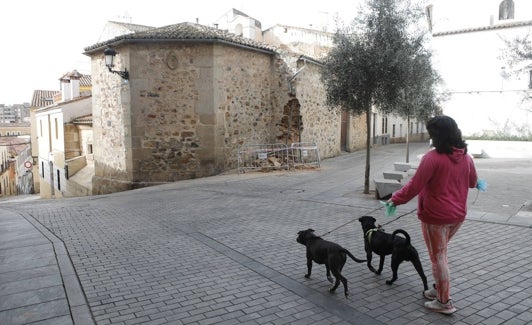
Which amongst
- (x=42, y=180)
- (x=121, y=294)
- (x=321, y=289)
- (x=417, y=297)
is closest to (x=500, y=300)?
(x=417, y=297)

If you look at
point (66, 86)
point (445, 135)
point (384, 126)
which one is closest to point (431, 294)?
point (445, 135)

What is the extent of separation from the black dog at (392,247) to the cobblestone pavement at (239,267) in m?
0.26

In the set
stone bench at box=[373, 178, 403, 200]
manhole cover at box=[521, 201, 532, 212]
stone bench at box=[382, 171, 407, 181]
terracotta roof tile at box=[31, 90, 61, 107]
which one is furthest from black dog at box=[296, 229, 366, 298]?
terracotta roof tile at box=[31, 90, 61, 107]

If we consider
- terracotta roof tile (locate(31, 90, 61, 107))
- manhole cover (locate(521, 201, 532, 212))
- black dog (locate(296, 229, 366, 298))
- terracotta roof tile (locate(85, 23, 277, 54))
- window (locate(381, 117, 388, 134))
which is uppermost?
terracotta roof tile (locate(31, 90, 61, 107))

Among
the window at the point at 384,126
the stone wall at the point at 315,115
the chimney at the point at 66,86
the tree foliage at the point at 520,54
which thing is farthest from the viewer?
the window at the point at 384,126

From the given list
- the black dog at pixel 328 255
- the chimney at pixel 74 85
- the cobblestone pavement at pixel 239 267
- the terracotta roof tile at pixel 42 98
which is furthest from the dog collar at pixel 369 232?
the terracotta roof tile at pixel 42 98

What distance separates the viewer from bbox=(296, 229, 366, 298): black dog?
3.94 metres

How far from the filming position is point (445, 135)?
11.3ft

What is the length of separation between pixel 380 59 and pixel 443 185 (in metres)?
5.97

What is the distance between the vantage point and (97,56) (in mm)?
15977

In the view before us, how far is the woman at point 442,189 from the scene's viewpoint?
3.47 m

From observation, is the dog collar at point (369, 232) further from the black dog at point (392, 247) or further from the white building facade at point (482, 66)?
the white building facade at point (482, 66)

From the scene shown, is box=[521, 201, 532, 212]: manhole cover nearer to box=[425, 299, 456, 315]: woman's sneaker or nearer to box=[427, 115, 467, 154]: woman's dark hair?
box=[425, 299, 456, 315]: woman's sneaker

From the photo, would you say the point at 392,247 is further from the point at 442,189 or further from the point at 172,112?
the point at 172,112
